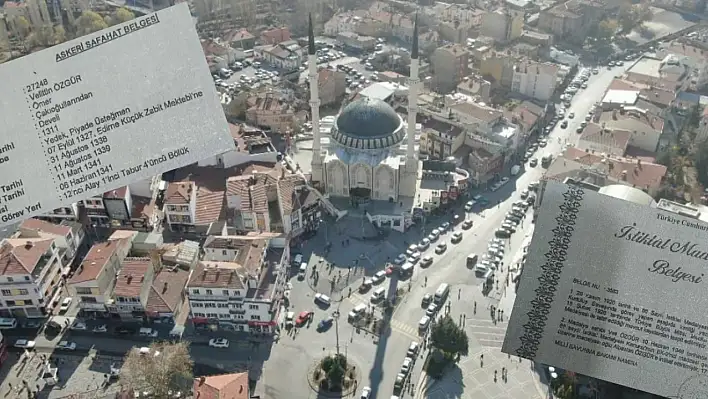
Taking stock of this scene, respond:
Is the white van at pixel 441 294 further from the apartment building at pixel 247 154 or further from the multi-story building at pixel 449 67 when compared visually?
the multi-story building at pixel 449 67

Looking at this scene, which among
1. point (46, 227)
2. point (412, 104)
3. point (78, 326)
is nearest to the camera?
point (78, 326)

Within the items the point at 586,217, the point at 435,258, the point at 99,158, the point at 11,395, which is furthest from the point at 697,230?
the point at 11,395

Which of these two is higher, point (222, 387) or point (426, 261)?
point (222, 387)

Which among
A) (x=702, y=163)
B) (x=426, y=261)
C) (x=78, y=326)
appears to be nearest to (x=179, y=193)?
(x=78, y=326)

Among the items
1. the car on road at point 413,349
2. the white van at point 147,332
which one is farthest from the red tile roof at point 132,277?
the car on road at point 413,349

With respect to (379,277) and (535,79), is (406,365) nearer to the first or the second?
(379,277)

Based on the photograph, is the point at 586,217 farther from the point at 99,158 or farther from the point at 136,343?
the point at 136,343
